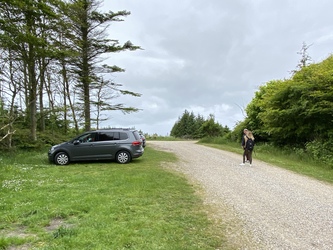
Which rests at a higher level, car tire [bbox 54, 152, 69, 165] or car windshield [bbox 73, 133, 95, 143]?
car windshield [bbox 73, 133, 95, 143]

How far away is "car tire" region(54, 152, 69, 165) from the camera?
13680 millimetres

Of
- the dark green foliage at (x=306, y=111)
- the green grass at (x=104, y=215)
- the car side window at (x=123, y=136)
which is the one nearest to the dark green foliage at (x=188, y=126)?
the dark green foliage at (x=306, y=111)

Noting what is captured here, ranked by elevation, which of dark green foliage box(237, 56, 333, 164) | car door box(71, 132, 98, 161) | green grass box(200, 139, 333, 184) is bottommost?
green grass box(200, 139, 333, 184)

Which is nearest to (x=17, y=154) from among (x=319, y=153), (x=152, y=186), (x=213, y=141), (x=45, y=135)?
→ (x=45, y=135)

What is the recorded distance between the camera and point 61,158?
13.7m

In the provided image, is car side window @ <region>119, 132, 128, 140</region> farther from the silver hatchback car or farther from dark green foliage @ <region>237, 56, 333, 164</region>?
dark green foliage @ <region>237, 56, 333, 164</region>

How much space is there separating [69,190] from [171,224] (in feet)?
12.3

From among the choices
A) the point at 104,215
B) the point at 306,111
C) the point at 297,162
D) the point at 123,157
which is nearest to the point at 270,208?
the point at 104,215

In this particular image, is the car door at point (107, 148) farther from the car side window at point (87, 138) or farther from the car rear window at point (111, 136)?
the car side window at point (87, 138)

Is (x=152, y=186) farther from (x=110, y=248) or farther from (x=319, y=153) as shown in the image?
(x=319, y=153)

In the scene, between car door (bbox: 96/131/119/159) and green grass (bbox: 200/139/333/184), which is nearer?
green grass (bbox: 200/139/333/184)

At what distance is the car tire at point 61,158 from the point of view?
539 inches

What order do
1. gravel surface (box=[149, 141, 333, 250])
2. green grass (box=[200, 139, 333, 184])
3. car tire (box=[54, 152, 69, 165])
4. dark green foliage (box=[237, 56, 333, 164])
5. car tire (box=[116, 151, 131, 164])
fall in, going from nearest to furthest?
gravel surface (box=[149, 141, 333, 250]) < green grass (box=[200, 139, 333, 184]) < car tire (box=[54, 152, 69, 165]) < car tire (box=[116, 151, 131, 164]) < dark green foliage (box=[237, 56, 333, 164])

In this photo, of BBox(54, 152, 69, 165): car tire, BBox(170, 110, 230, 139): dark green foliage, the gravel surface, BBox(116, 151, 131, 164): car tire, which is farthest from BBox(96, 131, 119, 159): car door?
BBox(170, 110, 230, 139): dark green foliage
